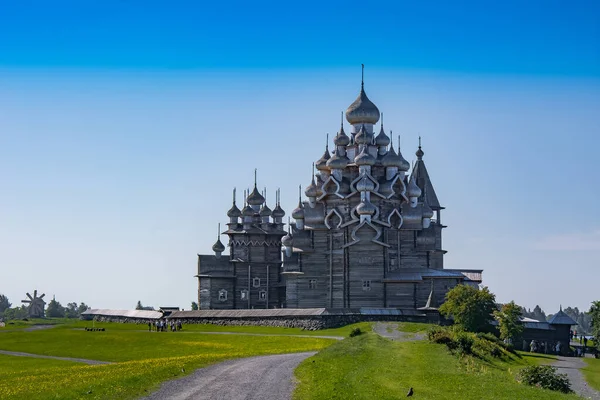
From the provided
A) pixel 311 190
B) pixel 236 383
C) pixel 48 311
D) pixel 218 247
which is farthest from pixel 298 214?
pixel 48 311

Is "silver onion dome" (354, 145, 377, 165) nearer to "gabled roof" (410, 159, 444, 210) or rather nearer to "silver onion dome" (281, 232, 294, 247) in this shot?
"silver onion dome" (281, 232, 294, 247)

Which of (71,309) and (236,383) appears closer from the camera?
→ (236,383)

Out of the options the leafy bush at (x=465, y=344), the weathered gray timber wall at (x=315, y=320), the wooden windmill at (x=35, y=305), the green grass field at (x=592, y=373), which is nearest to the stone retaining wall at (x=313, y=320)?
the weathered gray timber wall at (x=315, y=320)

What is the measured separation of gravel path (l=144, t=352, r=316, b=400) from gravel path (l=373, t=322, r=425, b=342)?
607 inches

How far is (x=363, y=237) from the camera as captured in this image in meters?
76.8

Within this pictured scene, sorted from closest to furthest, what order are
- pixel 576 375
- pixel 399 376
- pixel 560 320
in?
pixel 399 376 < pixel 576 375 < pixel 560 320

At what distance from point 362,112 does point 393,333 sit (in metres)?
33.8

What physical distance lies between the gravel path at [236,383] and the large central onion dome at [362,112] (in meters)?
49.9

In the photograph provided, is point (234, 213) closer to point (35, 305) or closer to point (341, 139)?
point (341, 139)

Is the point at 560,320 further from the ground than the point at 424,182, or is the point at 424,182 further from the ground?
the point at 424,182

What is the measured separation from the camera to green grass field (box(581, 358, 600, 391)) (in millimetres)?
44125

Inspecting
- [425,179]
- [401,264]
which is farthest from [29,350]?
[425,179]

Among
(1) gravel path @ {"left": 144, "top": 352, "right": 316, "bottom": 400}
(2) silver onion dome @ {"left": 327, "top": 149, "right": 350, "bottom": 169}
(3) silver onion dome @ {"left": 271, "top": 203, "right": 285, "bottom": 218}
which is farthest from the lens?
(3) silver onion dome @ {"left": 271, "top": 203, "right": 285, "bottom": 218}

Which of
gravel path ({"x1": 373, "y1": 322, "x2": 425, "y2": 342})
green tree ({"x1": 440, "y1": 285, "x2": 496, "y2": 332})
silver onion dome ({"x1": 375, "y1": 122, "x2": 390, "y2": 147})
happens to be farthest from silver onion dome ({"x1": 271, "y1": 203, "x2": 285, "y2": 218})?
gravel path ({"x1": 373, "y1": 322, "x2": 425, "y2": 342})
